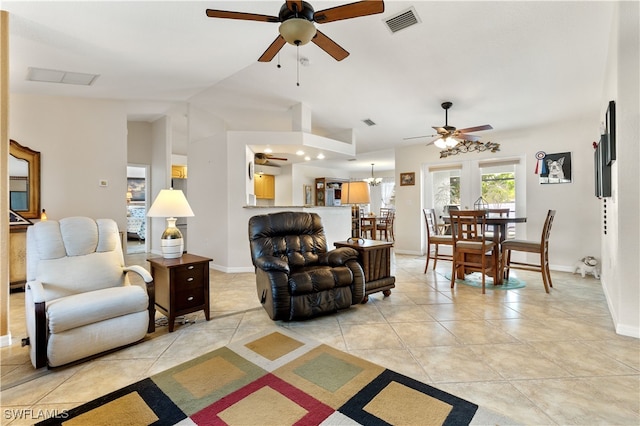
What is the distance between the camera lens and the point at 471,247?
372cm

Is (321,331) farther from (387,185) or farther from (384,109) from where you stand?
(387,185)

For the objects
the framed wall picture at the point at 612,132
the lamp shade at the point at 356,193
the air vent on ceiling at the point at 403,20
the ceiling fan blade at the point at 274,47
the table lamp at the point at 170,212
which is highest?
the air vent on ceiling at the point at 403,20

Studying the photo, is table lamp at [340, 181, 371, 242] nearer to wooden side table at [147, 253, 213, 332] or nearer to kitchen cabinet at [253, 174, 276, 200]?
wooden side table at [147, 253, 213, 332]

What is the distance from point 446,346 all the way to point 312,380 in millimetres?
1102

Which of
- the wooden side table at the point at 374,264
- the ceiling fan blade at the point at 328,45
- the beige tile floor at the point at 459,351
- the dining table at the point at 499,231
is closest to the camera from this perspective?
the beige tile floor at the point at 459,351

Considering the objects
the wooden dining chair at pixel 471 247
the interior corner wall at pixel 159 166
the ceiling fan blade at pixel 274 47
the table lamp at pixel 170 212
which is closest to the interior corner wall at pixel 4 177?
the table lamp at pixel 170 212

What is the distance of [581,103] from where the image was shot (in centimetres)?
412

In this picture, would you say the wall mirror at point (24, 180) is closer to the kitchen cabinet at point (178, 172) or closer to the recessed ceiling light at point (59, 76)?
the recessed ceiling light at point (59, 76)

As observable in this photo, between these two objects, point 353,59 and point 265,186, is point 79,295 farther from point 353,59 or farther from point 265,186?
point 265,186

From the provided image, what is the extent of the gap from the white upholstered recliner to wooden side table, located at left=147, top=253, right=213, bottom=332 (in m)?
0.15

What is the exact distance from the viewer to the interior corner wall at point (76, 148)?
4098mm

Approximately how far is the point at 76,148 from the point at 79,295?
353cm

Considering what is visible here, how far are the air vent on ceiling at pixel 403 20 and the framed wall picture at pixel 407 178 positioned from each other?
421 centimetres

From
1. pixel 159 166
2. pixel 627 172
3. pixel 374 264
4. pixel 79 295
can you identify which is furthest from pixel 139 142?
pixel 627 172
